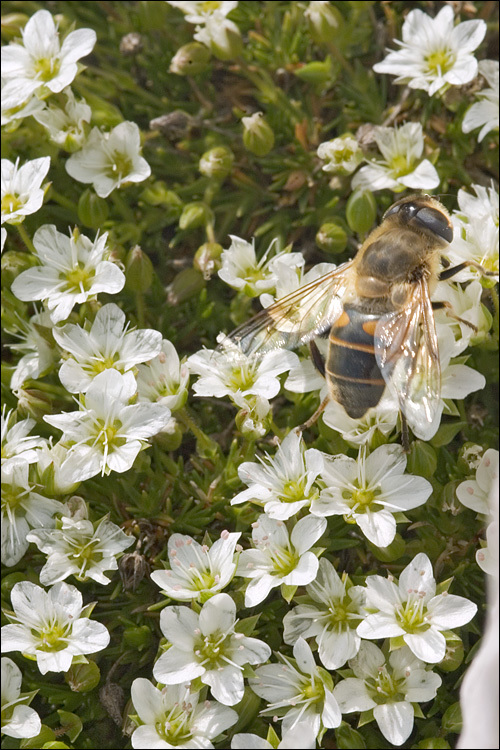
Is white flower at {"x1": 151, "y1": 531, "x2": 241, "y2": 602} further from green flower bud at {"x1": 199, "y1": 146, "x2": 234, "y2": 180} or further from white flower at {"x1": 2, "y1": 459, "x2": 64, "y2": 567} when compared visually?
green flower bud at {"x1": 199, "y1": 146, "x2": 234, "y2": 180}

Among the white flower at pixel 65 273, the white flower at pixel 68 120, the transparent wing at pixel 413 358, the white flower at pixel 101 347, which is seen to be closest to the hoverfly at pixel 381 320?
the transparent wing at pixel 413 358

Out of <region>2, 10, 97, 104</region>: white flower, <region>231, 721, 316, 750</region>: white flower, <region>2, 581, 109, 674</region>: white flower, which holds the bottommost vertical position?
<region>2, 581, 109, 674</region>: white flower

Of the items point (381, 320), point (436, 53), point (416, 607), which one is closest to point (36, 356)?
point (381, 320)

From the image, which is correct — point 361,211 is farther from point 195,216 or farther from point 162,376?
point 162,376

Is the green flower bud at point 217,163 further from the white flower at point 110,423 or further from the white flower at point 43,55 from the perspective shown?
the white flower at point 110,423

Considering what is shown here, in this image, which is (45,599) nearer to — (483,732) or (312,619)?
(312,619)

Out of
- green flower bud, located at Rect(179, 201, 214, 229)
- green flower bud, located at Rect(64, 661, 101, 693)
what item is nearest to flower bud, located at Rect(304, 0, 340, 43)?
green flower bud, located at Rect(179, 201, 214, 229)
